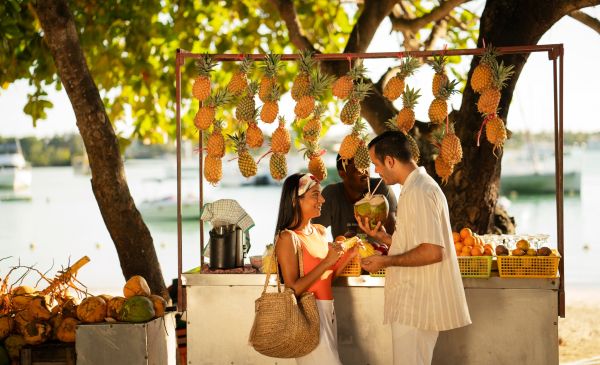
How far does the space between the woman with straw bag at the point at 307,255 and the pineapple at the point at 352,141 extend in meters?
1.07

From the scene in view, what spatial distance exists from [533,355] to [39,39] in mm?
6415

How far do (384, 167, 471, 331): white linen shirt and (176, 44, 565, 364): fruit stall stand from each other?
0.59 metres

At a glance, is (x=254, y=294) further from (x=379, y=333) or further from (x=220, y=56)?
(x=220, y=56)

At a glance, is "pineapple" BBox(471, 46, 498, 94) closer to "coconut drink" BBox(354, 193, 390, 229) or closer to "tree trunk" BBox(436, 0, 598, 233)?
"coconut drink" BBox(354, 193, 390, 229)

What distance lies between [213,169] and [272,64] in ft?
2.66

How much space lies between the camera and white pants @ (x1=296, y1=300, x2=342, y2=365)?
4.71 metres

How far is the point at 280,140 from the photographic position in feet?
19.0

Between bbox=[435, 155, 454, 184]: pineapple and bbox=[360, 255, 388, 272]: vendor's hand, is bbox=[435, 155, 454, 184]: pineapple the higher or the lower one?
the higher one

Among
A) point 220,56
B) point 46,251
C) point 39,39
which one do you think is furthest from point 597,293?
point 46,251

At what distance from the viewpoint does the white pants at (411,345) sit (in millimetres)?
4707

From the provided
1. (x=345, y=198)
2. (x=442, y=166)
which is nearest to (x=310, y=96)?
(x=442, y=166)

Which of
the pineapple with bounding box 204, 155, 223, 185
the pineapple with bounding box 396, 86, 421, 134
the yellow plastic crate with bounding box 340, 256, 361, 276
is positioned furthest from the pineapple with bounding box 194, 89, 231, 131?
the yellow plastic crate with bounding box 340, 256, 361, 276

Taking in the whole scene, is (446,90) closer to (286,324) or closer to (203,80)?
(203,80)

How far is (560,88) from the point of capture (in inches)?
231
